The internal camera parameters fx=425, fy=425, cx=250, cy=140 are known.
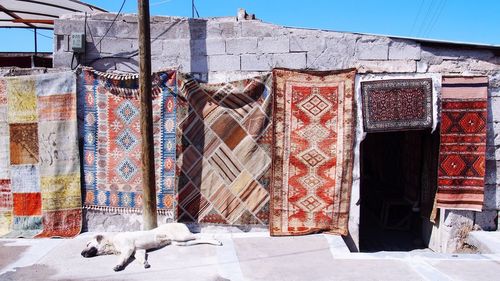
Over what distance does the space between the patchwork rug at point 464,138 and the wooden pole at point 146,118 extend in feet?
12.1

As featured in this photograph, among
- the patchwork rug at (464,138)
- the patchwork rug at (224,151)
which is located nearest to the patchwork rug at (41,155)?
the patchwork rug at (224,151)

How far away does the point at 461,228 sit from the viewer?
5.61 meters

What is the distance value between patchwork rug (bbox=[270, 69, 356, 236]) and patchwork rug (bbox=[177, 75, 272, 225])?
17 cm

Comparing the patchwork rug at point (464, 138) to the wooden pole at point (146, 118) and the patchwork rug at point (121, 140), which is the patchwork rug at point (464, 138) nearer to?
the patchwork rug at point (121, 140)

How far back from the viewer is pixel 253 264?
446 centimetres

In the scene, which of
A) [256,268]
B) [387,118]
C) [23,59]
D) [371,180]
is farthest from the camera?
[23,59]

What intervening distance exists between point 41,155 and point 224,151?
2.48 meters

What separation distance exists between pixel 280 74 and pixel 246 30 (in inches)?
31.0

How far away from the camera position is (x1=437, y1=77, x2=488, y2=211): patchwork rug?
5.39 metres

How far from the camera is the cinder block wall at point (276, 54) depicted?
5.54 metres

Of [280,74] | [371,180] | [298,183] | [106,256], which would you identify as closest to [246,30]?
[280,74]

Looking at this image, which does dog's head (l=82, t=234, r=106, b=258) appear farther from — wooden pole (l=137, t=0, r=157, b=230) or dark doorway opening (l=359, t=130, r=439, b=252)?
dark doorway opening (l=359, t=130, r=439, b=252)

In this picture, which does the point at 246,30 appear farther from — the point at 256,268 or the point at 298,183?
the point at 256,268

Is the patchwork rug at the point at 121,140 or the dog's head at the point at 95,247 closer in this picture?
the dog's head at the point at 95,247
